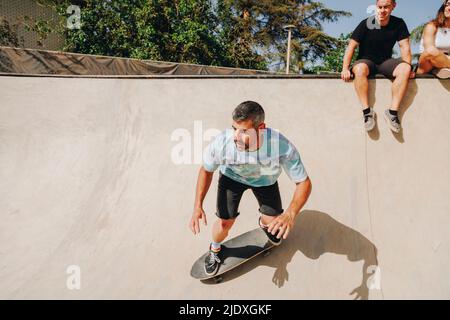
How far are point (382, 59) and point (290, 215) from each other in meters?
3.32

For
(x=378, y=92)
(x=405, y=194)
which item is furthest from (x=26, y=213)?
(x=378, y=92)

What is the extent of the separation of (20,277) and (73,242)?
0.54 m

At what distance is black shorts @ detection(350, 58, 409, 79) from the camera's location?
13.1 ft

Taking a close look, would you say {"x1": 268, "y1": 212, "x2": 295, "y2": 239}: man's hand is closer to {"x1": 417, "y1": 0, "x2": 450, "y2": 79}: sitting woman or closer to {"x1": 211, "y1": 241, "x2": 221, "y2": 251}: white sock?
{"x1": 211, "y1": 241, "x2": 221, "y2": 251}: white sock

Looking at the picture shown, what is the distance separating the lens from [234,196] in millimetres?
2619

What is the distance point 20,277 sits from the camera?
2807 millimetres

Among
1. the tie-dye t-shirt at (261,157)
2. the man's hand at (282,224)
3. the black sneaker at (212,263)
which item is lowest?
the black sneaker at (212,263)

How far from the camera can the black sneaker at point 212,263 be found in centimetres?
273

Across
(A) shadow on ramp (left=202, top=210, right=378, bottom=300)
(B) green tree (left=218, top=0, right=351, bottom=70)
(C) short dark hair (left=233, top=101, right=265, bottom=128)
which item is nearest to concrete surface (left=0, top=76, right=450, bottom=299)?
(A) shadow on ramp (left=202, top=210, right=378, bottom=300)

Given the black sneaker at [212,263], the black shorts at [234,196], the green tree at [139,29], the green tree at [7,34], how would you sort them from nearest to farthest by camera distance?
the black shorts at [234,196] → the black sneaker at [212,263] → the green tree at [7,34] → the green tree at [139,29]

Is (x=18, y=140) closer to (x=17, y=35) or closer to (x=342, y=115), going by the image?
(x=342, y=115)

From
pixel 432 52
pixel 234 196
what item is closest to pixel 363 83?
pixel 432 52

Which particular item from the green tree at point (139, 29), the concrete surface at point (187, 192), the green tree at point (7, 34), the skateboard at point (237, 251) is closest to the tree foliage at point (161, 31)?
the green tree at point (139, 29)

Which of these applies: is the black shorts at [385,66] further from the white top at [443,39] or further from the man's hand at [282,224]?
the man's hand at [282,224]
